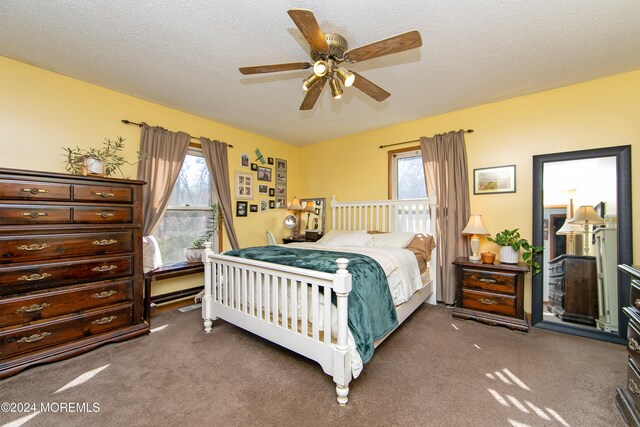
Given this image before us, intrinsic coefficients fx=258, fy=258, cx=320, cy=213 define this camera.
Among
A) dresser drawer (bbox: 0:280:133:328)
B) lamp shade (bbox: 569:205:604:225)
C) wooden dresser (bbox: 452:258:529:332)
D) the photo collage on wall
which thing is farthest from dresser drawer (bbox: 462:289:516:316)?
dresser drawer (bbox: 0:280:133:328)

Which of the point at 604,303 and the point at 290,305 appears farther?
the point at 604,303

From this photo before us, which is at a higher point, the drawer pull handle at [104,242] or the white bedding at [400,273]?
the drawer pull handle at [104,242]

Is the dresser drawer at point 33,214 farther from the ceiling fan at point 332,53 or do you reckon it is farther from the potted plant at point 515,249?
the potted plant at point 515,249

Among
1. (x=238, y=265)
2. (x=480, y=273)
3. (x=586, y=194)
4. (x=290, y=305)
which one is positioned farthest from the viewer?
(x=480, y=273)

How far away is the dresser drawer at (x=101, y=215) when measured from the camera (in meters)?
2.19

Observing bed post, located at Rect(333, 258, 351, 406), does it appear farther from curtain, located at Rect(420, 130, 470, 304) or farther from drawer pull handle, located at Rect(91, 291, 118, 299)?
curtain, located at Rect(420, 130, 470, 304)

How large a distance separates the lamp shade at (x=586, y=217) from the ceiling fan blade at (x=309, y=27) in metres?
2.96

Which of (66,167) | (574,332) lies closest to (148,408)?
(66,167)

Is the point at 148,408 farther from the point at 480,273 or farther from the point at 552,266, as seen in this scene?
the point at 552,266

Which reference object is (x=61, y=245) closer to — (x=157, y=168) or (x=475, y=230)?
(x=157, y=168)

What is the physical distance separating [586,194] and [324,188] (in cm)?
342

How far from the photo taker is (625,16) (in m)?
1.78

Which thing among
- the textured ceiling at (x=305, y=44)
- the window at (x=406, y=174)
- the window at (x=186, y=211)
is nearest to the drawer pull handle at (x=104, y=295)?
the window at (x=186, y=211)

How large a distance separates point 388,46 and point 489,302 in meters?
2.72
